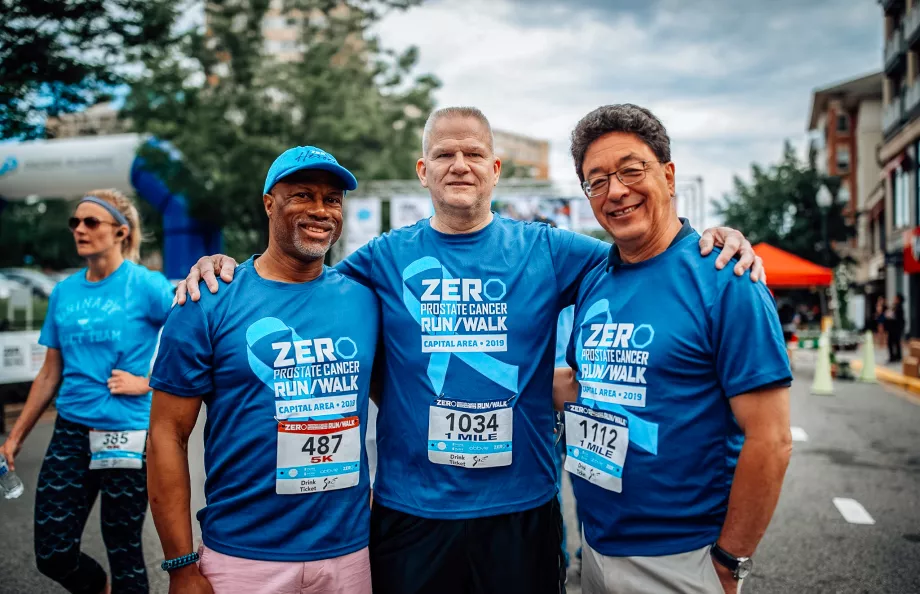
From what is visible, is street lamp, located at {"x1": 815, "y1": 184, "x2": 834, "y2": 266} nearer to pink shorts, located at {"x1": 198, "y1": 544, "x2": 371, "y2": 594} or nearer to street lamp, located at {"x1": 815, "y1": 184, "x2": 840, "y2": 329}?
street lamp, located at {"x1": 815, "y1": 184, "x2": 840, "y2": 329}

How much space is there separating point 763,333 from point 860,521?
14.8ft

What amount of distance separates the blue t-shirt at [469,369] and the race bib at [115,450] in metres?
1.42

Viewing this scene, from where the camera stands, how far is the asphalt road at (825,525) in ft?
13.9

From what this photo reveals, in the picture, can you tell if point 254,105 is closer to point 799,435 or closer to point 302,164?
point 799,435

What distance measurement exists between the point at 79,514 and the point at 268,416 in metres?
1.66

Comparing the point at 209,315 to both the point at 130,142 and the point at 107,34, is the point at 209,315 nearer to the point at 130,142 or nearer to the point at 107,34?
the point at 107,34

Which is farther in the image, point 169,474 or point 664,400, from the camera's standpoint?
point 169,474

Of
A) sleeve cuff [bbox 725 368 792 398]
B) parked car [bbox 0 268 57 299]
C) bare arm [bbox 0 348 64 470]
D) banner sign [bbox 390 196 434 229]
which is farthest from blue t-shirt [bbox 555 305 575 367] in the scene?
parked car [bbox 0 268 57 299]

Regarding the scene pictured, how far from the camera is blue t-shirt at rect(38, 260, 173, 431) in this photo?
332 cm

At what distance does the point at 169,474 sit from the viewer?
2.16m

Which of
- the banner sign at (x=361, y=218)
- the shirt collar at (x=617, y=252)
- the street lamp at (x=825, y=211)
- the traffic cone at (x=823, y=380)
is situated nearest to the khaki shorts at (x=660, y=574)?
the shirt collar at (x=617, y=252)

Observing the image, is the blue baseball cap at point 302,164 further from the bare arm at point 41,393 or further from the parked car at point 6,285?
the parked car at point 6,285

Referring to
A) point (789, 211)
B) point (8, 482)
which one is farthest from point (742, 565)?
point (789, 211)

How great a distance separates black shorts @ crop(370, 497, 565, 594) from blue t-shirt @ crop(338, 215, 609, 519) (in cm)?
5
